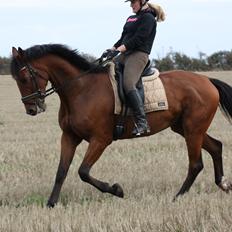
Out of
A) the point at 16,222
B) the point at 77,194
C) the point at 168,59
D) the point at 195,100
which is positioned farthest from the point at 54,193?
the point at 168,59

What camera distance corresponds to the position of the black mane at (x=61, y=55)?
25.7 feet

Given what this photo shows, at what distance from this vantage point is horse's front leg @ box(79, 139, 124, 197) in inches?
304

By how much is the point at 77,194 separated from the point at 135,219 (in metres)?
2.54

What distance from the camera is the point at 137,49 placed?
8.18 m

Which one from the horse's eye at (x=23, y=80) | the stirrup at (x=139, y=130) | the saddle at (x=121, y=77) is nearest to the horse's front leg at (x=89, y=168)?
the stirrup at (x=139, y=130)

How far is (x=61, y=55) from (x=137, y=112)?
131 centimetres

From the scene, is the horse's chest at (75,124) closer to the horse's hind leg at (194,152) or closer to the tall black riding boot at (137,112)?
the tall black riding boot at (137,112)

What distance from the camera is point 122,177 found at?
9.44 metres

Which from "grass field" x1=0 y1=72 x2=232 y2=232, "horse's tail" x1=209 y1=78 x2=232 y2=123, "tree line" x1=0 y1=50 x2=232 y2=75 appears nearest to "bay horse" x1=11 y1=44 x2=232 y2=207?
"horse's tail" x1=209 y1=78 x2=232 y2=123

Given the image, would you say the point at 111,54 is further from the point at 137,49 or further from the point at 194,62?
the point at 194,62

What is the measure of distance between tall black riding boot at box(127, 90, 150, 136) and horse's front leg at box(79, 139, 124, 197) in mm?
598

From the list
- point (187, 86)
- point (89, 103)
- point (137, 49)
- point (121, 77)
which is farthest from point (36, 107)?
point (187, 86)

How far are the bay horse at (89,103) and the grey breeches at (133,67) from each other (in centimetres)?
27

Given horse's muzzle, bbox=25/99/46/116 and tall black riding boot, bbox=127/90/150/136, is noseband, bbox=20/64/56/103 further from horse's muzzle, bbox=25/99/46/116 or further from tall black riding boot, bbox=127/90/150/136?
tall black riding boot, bbox=127/90/150/136
